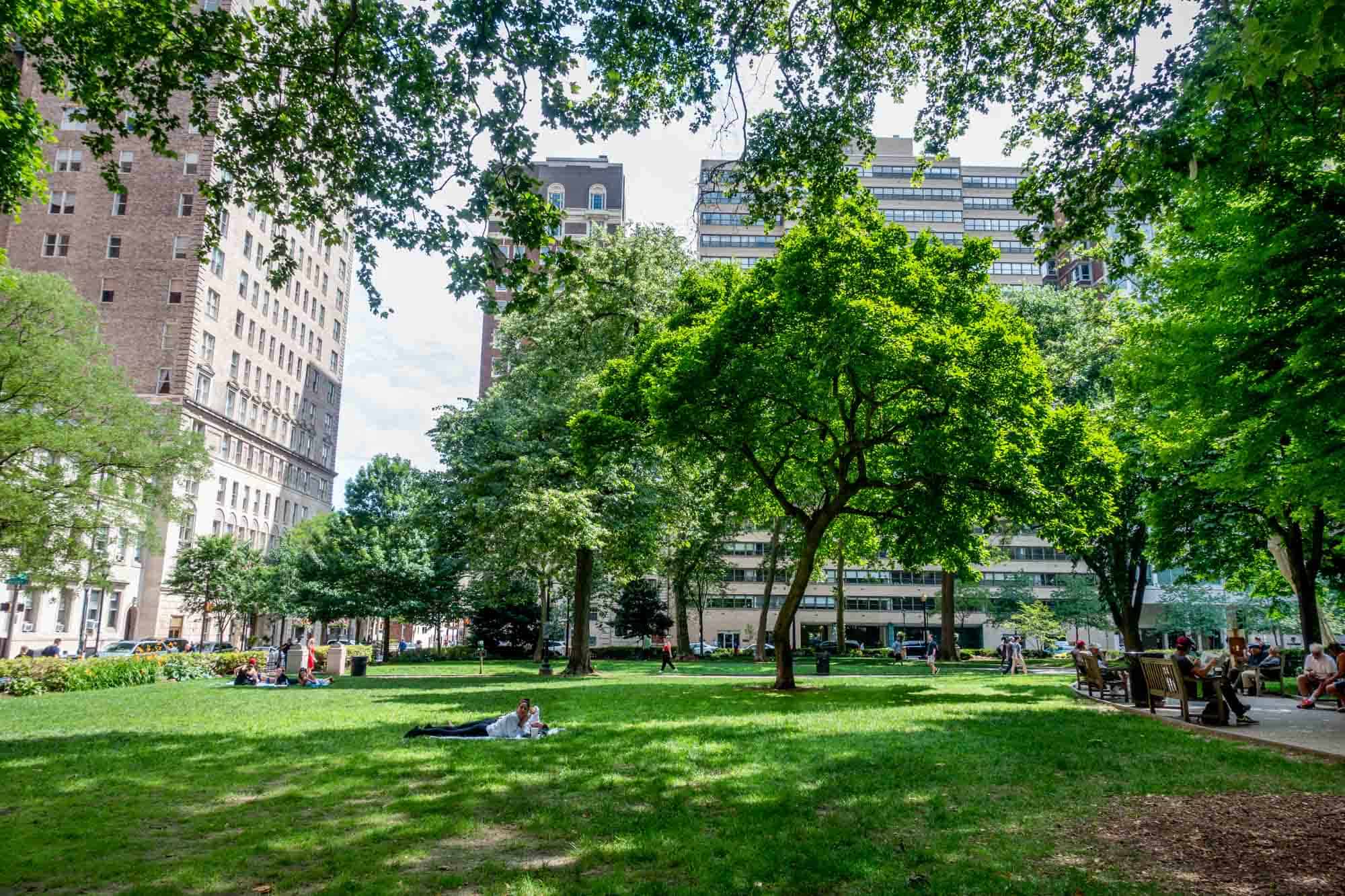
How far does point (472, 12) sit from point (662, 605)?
63.1 metres

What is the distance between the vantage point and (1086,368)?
34.2 meters

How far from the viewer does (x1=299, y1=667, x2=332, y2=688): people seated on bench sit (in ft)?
87.9

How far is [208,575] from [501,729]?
51.7m

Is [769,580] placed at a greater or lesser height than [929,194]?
lesser

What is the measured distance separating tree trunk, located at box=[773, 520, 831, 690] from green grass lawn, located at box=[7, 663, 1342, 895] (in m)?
6.56

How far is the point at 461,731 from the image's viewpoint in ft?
42.4

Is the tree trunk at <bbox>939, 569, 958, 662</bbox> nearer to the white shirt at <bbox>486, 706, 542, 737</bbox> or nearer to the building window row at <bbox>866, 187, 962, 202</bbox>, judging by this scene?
the white shirt at <bbox>486, 706, 542, 737</bbox>

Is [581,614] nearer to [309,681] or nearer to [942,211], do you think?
[309,681]

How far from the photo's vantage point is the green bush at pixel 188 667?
30812 mm


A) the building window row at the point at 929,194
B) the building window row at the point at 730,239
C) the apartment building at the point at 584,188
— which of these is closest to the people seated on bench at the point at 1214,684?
the building window row at the point at 730,239

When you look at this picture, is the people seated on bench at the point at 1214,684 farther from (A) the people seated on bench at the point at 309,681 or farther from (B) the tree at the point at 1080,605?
(B) the tree at the point at 1080,605

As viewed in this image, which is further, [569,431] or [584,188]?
[584,188]

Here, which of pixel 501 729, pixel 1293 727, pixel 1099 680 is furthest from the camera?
pixel 1099 680

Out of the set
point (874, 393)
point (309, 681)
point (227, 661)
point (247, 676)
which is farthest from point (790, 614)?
point (227, 661)
